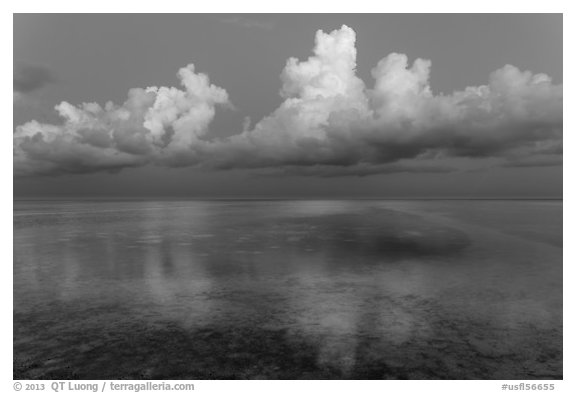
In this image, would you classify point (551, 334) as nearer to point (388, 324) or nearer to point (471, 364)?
point (471, 364)

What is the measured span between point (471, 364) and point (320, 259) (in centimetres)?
1068

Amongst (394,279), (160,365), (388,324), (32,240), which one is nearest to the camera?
(160,365)

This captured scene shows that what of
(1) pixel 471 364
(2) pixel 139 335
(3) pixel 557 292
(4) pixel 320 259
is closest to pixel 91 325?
(2) pixel 139 335

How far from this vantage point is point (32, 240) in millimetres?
25000

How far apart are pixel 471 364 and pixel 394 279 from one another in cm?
648

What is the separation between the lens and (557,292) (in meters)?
11.6

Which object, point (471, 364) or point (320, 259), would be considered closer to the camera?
point (471, 364)

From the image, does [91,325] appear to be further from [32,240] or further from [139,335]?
[32,240]
